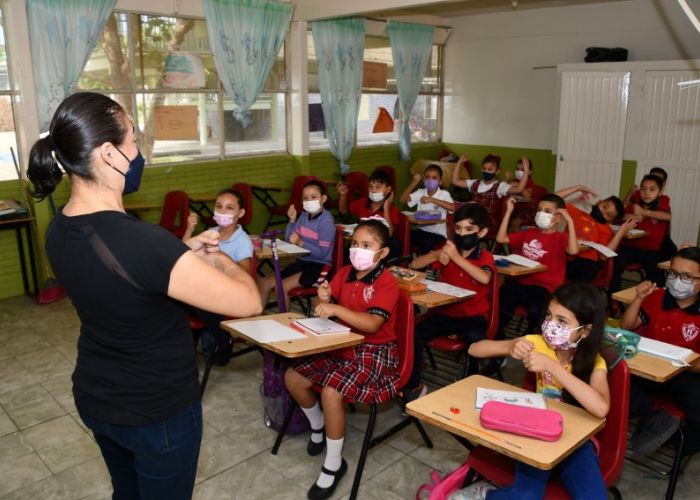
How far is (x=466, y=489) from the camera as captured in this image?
228 cm

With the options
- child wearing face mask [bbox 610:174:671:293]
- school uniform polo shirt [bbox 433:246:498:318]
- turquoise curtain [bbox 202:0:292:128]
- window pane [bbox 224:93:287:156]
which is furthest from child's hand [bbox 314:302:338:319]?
window pane [bbox 224:93:287:156]

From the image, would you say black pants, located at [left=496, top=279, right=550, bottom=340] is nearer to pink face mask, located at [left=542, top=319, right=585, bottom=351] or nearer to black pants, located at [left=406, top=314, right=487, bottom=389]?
black pants, located at [left=406, top=314, right=487, bottom=389]

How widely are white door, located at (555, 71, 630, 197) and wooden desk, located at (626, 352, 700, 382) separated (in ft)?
17.5

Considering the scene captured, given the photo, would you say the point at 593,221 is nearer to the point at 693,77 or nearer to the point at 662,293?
the point at 662,293

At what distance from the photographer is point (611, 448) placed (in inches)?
87.4

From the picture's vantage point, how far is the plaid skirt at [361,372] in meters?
2.81

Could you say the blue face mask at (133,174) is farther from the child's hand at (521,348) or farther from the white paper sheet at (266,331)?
the child's hand at (521,348)

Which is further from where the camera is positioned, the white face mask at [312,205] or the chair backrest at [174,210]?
the chair backrest at [174,210]

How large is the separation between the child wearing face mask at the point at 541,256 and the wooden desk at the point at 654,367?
139cm

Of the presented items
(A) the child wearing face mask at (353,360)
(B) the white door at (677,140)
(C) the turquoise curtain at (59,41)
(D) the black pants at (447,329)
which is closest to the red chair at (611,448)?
(A) the child wearing face mask at (353,360)

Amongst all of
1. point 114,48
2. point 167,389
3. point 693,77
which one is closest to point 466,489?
point 167,389

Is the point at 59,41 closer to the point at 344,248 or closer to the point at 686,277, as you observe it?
the point at 344,248

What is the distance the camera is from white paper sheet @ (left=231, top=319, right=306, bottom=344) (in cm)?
269

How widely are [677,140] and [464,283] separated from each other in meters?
4.57
